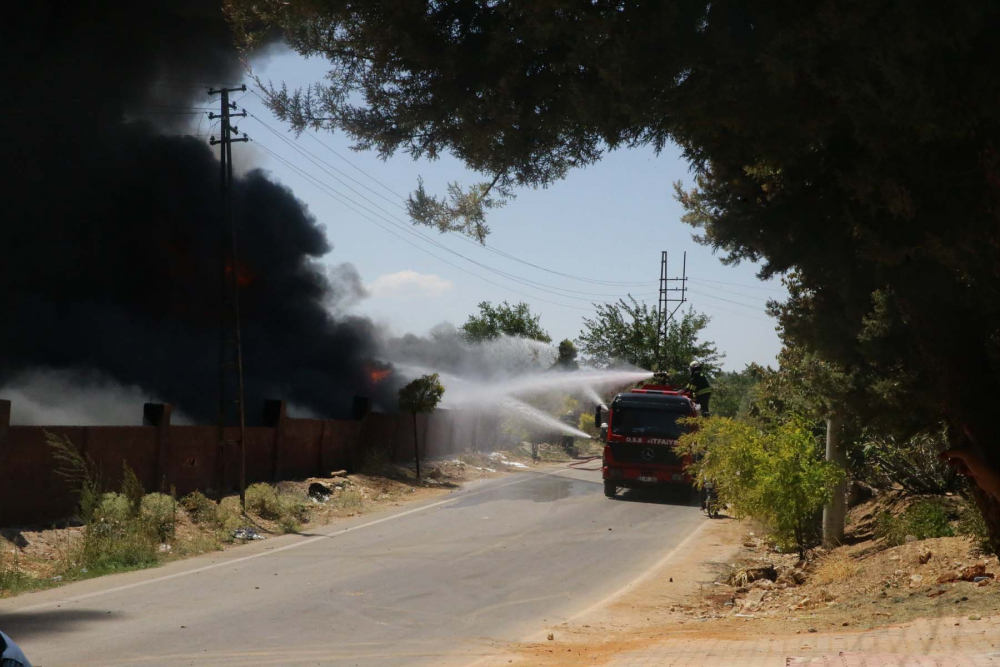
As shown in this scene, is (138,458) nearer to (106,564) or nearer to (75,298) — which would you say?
(106,564)

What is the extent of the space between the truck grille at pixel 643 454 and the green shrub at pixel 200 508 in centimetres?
949

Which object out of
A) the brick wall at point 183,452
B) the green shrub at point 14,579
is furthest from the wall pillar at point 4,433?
the green shrub at point 14,579

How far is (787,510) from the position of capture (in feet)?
42.7

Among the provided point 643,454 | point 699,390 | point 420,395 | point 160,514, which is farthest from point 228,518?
point 699,390

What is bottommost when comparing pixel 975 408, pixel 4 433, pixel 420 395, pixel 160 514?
pixel 160 514

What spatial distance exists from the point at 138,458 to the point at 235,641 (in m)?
10.5

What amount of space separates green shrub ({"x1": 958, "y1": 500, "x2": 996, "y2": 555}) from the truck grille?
10.5 metres

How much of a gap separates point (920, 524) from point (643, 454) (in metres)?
10.5

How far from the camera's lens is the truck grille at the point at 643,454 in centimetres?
2230

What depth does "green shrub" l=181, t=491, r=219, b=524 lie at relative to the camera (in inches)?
666

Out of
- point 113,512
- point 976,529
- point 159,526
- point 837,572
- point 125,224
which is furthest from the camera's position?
point 125,224

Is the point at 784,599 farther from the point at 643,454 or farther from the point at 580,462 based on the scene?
the point at 580,462

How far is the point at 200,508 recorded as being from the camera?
17375mm

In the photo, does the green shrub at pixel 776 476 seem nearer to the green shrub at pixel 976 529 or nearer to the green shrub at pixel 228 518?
the green shrub at pixel 976 529
